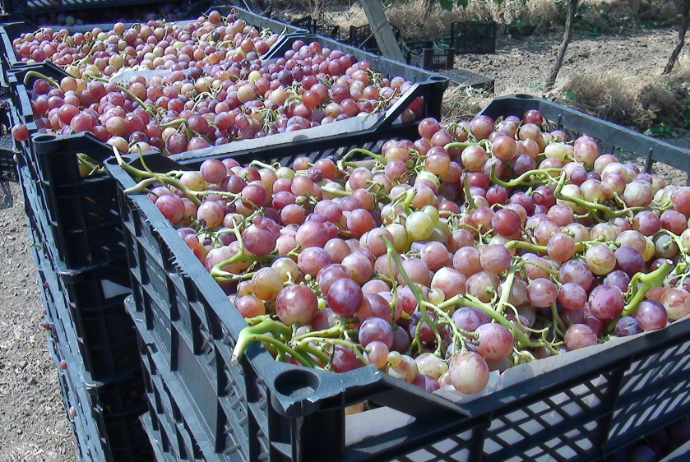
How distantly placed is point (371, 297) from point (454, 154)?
80 cm

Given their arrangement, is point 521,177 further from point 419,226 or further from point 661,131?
point 661,131

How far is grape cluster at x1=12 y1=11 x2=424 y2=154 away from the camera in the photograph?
1886mm

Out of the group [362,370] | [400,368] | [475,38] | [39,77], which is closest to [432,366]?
[400,368]

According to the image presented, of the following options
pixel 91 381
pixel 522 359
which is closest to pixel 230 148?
pixel 91 381

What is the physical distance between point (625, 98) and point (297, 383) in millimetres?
5960

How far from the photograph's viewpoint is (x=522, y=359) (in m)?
0.97

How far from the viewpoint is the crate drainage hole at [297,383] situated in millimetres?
652

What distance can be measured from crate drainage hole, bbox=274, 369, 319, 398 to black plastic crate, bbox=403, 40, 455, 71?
4029 millimetres

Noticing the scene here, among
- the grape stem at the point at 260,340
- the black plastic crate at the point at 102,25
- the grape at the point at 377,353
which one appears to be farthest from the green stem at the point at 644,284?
the black plastic crate at the point at 102,25

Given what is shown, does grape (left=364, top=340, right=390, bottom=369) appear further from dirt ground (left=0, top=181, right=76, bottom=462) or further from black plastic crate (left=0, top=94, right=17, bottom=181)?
black plastic crate (left=0, top=94, right=17, bottom=181)

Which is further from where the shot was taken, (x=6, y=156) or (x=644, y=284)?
(x=6, y=156)

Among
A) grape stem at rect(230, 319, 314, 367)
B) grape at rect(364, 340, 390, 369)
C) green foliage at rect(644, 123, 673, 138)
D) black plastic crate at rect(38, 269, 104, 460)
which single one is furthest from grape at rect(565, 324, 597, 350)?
green foliage at rect(644, 123, 673, 138)

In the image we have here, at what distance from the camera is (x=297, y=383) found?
673 mm

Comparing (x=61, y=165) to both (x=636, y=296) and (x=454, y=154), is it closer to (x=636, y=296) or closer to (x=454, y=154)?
(x=454, y=154)
